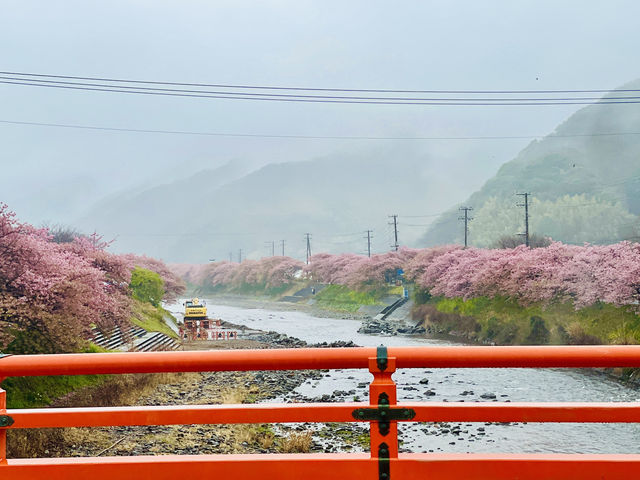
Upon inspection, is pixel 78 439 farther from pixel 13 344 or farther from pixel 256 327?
pixel 256 327

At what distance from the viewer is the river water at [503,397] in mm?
12617

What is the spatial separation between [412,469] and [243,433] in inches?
362

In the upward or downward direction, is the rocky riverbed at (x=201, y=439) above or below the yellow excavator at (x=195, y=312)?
below

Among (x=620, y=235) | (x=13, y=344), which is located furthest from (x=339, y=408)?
(x=620, y=235)

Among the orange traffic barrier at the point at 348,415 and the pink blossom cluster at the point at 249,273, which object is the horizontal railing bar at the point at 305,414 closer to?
the orange traffic barrier at the point at 348,415

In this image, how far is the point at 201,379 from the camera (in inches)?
796

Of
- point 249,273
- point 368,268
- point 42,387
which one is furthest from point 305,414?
point 249,273

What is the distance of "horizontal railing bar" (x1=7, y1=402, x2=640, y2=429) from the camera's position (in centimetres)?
296

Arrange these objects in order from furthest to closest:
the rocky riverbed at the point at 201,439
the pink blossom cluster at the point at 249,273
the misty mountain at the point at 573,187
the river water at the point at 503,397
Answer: the misty mountain at the point at 573,187 → the pink blossom cluster at the point at 249,273 → the river water at the point at 503,397 → the rocky riverbed at the point at 201,439

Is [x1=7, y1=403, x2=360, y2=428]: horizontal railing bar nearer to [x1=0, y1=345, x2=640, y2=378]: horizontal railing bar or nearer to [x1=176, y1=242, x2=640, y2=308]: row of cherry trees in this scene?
[x1=0, y1=345, x2=640, y2=378]: horizontal railing bar

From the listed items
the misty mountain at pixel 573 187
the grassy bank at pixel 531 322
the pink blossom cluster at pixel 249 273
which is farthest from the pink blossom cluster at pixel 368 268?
the misty mountain at pixel 573 187

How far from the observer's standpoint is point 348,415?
305cm

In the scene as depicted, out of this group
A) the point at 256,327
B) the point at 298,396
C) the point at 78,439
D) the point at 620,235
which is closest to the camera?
the point at 78,439

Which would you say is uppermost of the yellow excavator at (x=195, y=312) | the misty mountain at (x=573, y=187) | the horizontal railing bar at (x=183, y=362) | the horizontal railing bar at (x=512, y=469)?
the misty mountain at (x=573, y=187)
